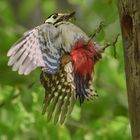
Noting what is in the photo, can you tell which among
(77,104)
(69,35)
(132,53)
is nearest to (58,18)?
(69,35)

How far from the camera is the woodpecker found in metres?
2.57

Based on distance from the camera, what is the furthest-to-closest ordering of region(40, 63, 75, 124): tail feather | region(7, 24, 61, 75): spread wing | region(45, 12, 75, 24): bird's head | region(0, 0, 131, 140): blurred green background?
region(0, 0, 131, 140): blurred green background < region(45, 12, 75, 24): bird's head < region(40, 63, 75, 124): tail feather < region(7, 24, 61, 75): spread wing

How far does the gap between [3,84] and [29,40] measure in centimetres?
167

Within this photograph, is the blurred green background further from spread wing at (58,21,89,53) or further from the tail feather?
the tail feather

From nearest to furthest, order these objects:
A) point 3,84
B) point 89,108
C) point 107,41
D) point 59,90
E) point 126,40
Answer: point 126,40
point 59,90
point 107,41
point 3,84
point 89,108

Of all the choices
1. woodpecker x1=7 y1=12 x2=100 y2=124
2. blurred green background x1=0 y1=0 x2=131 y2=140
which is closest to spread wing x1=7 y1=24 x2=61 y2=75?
woodpecker x1=7 y1=12 x2=100 y2=124

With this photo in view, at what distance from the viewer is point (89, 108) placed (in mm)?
4891

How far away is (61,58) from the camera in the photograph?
2623 millimetres

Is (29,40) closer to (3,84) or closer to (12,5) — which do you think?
(3,84)

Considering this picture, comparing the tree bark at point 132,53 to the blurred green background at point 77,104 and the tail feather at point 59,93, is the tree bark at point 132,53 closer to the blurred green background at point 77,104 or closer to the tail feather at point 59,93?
the tail feather at point 59,93

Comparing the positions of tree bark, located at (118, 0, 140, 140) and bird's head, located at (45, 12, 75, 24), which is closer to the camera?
tree bark, located at (118, 0, 140, 140)

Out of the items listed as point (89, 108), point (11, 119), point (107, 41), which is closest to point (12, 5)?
point (89, 108)

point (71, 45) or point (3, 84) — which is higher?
point (3, 84)

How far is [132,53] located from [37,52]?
345 mm
